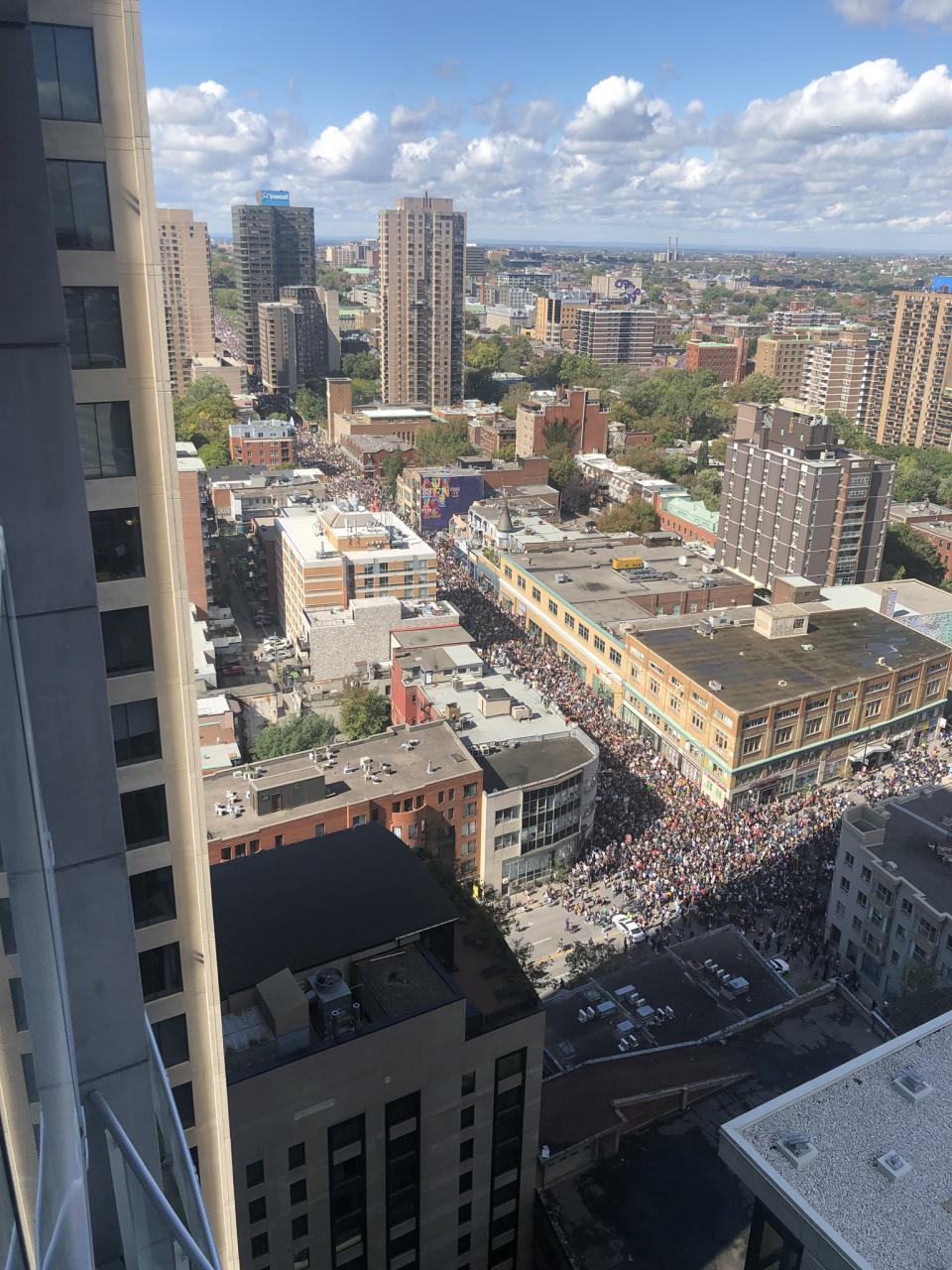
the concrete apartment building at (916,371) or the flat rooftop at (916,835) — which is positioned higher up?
the concrete apartment building at (916,371)

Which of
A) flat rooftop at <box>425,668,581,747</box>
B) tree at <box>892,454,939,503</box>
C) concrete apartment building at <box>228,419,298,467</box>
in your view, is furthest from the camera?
concrete apartment building at <box>228,419,298,467</box>

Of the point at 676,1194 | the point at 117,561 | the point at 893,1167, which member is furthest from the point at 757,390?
the point at 117,561

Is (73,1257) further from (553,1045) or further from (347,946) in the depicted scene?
(553,1045)

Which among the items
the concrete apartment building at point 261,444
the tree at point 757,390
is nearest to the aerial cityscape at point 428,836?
the concrete apartment building at point 261,444

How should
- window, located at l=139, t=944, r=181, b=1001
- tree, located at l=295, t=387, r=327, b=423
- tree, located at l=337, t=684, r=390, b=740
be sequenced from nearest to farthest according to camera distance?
window, located at l=139, t=944, r=181, b=1001 → tree, located at l=337, t=684, r=390, b=740 → tree, located at l=295, t=387, r=327, b=423

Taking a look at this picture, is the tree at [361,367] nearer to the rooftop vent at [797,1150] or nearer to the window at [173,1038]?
the rooftop vent at [797,1150]

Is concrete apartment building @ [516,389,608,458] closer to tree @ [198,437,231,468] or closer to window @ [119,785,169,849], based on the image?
tree @ [198,437,231,468]

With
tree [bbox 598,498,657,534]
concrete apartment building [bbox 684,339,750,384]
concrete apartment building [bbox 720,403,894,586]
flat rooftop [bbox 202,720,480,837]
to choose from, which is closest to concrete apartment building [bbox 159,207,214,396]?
concrete apartment building [bbox 684,339,750,384]
